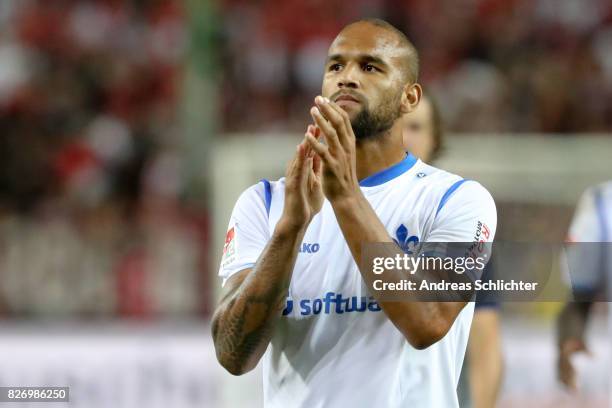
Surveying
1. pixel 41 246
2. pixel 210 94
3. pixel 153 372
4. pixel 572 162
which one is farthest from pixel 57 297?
pixel 572 162

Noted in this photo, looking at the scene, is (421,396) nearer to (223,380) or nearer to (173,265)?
(223,380)

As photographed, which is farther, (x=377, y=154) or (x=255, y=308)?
(x=377, y=154)

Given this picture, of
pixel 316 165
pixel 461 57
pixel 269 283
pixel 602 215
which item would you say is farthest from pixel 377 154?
pixel 461 57

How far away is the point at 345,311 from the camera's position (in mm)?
2977

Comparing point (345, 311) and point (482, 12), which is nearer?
point (345, 311)

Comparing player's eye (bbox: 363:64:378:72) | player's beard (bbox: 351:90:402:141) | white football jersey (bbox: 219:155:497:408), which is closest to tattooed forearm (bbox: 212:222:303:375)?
white football jersey (bbox: 219:155:497:408)

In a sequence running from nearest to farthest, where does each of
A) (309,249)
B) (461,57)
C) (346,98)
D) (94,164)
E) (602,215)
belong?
(346,98)
(309,249)
(602,215)
(94,164)
(461,57)

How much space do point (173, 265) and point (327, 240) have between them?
5425 millimetres

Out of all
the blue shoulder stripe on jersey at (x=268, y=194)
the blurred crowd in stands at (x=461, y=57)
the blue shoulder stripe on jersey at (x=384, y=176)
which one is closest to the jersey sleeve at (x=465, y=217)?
the blue shoulder stripe on jersey at (x=384, y=176)

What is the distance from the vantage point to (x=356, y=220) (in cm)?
273

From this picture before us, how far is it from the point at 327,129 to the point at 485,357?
6.51ft

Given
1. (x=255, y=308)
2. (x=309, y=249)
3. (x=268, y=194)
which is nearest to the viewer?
(x=255, y=308)

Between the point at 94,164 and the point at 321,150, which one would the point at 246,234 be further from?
the point at 94,164

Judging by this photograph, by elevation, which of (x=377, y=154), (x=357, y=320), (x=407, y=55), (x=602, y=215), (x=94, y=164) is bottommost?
(x=357, y=320)
